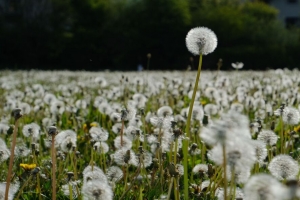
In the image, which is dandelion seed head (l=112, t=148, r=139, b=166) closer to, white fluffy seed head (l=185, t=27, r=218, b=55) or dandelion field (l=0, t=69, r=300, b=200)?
dandelion field (l=0, t=69, r=300, b=200)

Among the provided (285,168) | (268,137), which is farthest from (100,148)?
(285,168)

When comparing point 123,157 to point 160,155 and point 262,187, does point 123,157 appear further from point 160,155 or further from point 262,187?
point 262,187

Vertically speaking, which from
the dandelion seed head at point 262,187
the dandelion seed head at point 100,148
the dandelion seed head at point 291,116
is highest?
the dandelion seed head at point 291,116

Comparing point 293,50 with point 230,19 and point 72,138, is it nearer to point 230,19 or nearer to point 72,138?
point 230,19

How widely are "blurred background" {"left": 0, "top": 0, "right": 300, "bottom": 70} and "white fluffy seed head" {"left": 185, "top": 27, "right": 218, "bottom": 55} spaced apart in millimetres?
21947

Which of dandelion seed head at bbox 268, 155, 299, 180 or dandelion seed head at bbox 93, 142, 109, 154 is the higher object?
dandelion seed head at bbox 268, 155, 299, 180

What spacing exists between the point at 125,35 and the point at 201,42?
24216 millimetres

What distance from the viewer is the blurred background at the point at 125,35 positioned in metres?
24.8

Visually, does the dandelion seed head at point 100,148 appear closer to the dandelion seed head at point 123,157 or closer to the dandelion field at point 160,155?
the dandelion field at point 160,155

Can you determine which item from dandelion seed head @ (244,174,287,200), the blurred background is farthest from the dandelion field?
the blurred background

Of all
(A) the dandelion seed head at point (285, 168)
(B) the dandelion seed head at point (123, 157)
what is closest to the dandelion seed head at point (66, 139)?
(B) the dandelion seed head at point (123, 157)

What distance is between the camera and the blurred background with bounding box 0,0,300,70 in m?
24.8

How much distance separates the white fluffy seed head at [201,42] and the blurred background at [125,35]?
72.0ft

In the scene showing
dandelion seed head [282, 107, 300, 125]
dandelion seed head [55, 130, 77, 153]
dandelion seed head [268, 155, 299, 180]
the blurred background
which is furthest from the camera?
the blurred background
